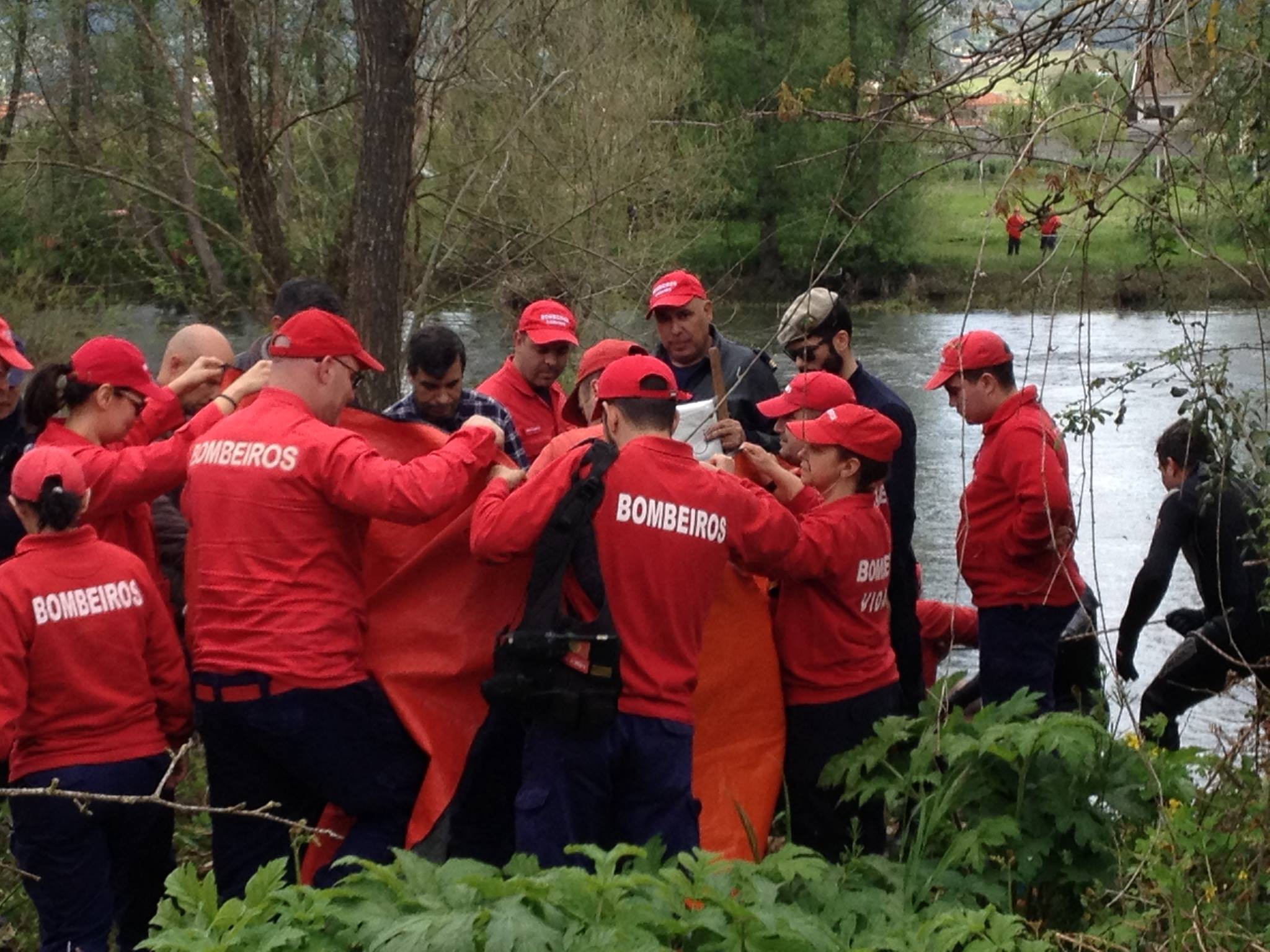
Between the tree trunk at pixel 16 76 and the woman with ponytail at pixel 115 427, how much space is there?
7915mm

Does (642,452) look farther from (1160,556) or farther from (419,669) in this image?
(1160,556)

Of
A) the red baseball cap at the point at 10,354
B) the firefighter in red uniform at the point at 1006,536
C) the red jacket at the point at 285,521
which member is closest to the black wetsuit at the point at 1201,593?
the firefighter in red uniform at the point at 1006,536

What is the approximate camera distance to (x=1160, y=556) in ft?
20.9

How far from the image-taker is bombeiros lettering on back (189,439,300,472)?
14.6 ft

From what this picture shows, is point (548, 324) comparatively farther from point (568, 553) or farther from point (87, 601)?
point (87, 601)

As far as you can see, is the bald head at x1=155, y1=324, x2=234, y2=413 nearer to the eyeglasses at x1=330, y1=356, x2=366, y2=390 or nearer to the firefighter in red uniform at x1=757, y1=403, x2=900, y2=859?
the eyeglasses at x1=330, y1=356, x2=366, y2=390

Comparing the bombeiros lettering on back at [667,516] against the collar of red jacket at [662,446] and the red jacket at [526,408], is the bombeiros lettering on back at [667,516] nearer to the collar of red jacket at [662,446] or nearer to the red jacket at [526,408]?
the collar of red jacket at [662,446]

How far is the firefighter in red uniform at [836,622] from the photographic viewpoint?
16.6 feet

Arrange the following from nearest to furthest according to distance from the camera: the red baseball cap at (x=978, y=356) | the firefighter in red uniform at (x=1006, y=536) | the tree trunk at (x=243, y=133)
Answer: the firefighter in red uniform at (x=1006, y=536) → the red baseball cap at (x=978, y=356) → the tree trunk at (x=243, y=133)

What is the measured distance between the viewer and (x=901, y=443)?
5887 mm

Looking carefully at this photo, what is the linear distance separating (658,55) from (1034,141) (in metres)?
20.0

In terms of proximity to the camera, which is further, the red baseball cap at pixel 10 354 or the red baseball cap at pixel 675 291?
the red baseball cap at pixel 675 291

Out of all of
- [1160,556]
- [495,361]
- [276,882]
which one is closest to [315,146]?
[1160,556]

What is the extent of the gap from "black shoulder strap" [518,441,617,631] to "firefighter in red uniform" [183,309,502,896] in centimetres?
38
